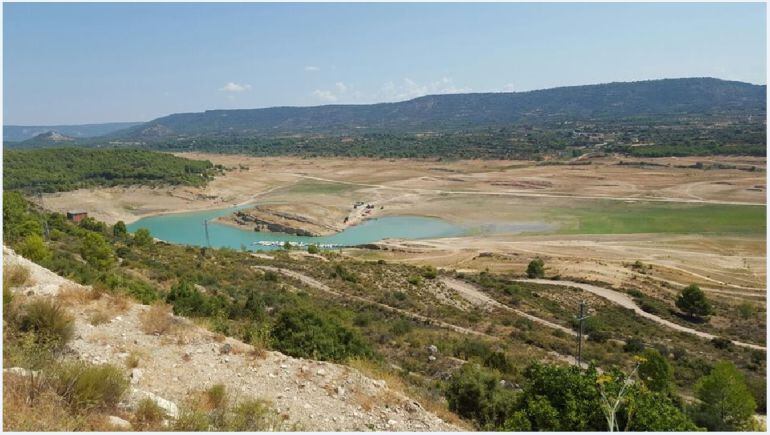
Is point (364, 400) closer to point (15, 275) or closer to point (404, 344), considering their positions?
point (15, 275)

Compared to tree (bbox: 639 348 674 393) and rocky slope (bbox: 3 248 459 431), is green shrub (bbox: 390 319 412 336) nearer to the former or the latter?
tree (bbox: 639 348 674 393)

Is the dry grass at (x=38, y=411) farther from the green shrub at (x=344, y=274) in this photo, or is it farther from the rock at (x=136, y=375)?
the green shrub at (x=344, y=274)

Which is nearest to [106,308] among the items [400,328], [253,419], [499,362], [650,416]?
[253,419]

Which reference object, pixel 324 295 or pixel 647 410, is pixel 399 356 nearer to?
pixel 647 410

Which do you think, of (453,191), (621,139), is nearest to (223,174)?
(453,191)

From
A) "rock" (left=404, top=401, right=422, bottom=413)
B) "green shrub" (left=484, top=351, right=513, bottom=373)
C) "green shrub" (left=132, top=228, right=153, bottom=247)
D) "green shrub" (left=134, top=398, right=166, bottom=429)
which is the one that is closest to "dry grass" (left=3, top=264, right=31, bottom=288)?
"green shrub" (left=134, top=398, right=166, bottom=429)

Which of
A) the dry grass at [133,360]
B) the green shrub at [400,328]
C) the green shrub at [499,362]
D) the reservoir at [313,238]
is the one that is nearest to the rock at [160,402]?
the dry grass at [133,360]
